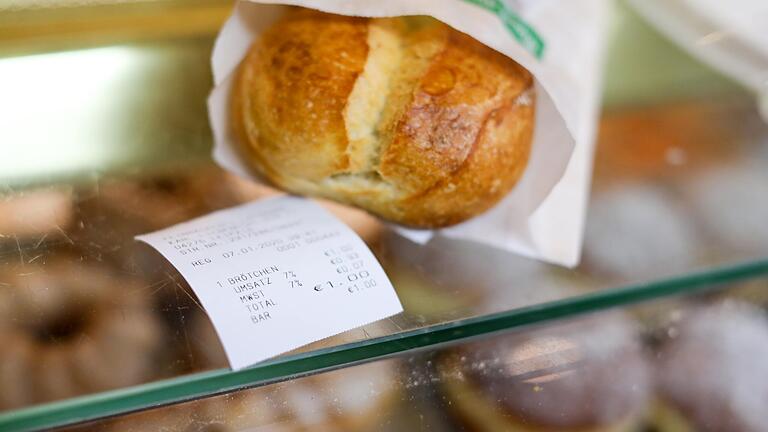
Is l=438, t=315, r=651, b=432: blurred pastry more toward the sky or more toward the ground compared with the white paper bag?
more toward the ground

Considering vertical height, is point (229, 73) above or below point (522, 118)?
above

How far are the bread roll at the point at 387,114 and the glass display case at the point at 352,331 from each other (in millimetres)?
60

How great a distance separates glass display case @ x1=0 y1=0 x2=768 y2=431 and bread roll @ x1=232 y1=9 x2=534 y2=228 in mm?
60

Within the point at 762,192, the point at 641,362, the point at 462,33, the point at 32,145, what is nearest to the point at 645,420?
the point at 641,362

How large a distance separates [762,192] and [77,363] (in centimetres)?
87

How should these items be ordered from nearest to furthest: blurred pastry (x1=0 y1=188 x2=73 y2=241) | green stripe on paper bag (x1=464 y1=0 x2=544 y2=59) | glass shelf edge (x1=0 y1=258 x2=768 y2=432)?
glass shelf edge (x1=0 y1=258 x2=768 y2=432) < blurred pastry (x1=0 y1=188 x2=73 y2=241) < green stripe on paper bag (x1=464 y1=0 x2=544 y2=59)

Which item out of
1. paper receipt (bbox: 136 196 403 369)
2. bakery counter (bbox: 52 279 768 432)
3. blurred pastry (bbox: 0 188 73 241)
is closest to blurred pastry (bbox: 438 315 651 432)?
bakery counter (bbox: 52 279 768 432)

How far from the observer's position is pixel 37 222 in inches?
28.2

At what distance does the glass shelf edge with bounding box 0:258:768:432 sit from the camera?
1.82ft

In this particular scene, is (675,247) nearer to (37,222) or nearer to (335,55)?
(335,55)

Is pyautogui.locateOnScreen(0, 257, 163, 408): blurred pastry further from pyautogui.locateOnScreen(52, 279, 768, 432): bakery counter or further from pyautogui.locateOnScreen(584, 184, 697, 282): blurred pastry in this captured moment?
pyautogui.locateOnScreen(584, 184, 697, 282): blurred pastry

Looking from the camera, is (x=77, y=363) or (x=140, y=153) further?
(x=140, y=153)

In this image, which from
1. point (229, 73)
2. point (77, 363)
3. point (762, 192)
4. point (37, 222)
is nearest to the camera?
point (77, 363)

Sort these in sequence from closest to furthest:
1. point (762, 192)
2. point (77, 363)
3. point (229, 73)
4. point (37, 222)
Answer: point (77, 363)
point (37, 222)
point (229, 73)
point (762, 192)
